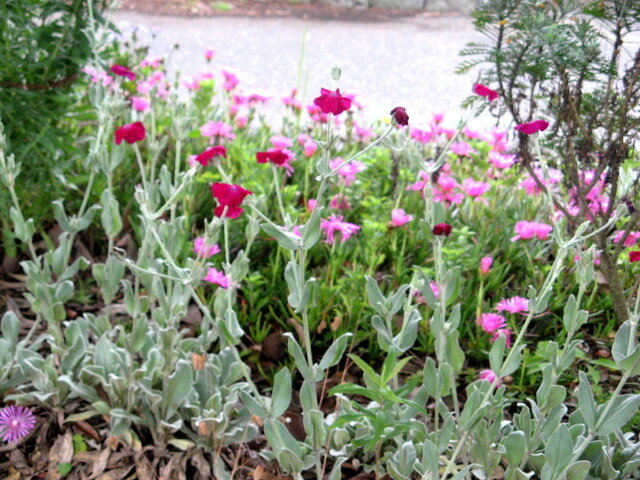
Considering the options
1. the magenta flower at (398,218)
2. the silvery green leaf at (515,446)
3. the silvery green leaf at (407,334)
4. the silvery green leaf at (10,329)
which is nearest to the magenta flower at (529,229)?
the magenta flower at (398,218)

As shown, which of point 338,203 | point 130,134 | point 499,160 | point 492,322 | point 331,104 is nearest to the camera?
point 331,104

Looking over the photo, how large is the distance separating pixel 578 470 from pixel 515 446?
0.12 meters

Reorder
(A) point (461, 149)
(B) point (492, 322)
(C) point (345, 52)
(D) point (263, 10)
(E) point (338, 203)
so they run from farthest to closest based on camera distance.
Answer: (D) point (263, 10) → (C) point (345, 52) → (A) point (461, 149) → (E) point (338, 203) → (B) point (492, 322)

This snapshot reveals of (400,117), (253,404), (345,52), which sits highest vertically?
(400,117)

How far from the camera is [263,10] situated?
897 cm

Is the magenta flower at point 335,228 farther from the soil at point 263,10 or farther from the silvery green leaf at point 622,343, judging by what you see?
the soil at point 263,10

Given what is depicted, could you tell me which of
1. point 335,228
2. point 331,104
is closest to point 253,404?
point 331,104

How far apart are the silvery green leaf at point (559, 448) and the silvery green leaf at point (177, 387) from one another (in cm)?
78

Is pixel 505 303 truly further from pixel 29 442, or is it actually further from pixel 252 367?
pixel 29 442

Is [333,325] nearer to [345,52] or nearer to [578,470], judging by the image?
[578,470]

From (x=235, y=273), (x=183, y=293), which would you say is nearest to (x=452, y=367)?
(x=235, y=273)

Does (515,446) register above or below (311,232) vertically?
below

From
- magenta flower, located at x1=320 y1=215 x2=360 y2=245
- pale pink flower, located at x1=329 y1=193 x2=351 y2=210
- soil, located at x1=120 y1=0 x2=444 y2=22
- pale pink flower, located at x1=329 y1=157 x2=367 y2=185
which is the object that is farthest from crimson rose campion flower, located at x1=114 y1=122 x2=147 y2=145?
soil, located at x1=120 y1=0 x2=444 y2=22

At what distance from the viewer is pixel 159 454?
174 cm
